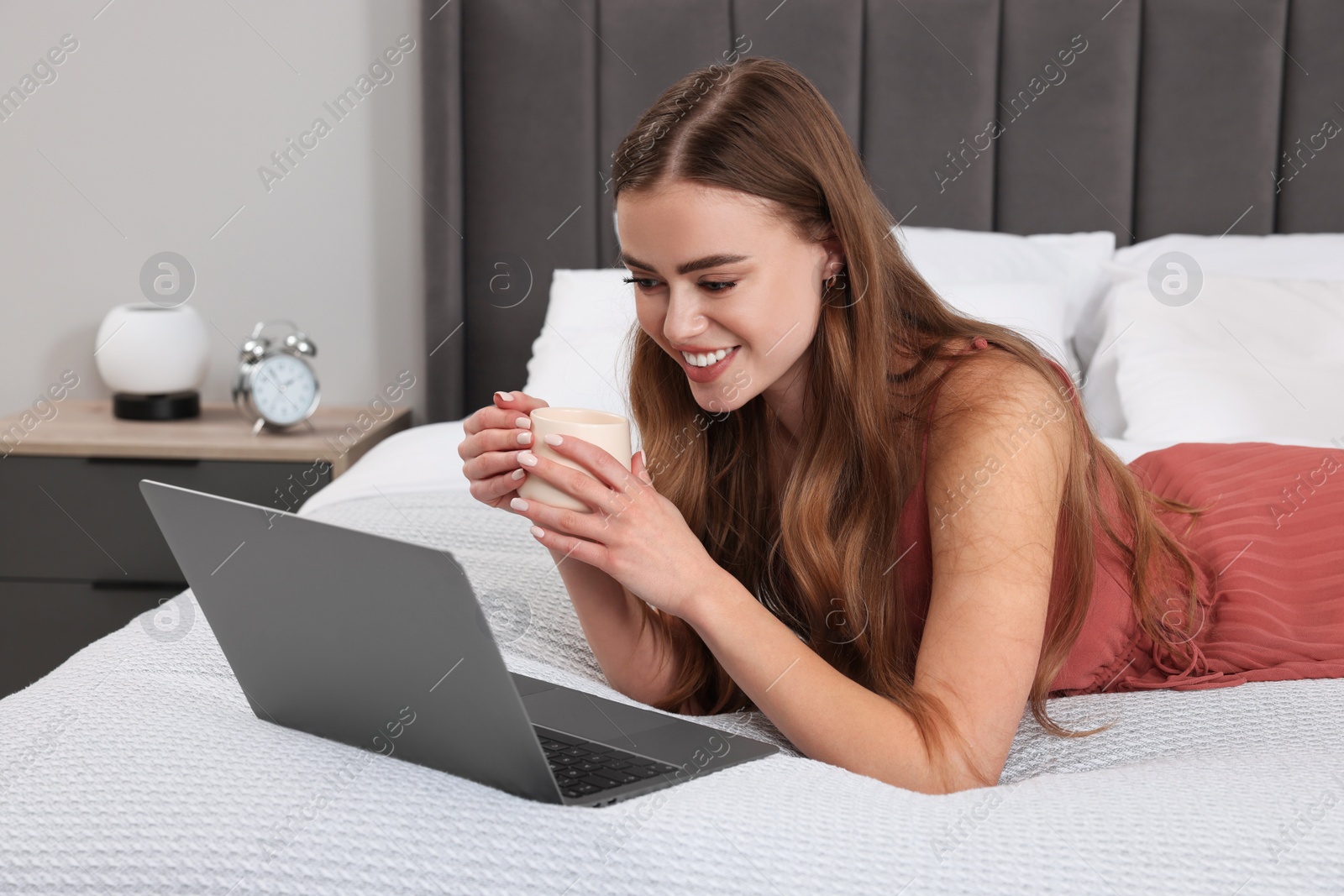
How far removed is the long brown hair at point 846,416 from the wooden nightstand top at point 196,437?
1.31m

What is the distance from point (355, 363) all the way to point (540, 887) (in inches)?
86.9

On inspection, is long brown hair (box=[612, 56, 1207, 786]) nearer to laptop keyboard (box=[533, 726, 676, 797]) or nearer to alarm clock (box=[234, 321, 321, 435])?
laptop keyboard (box=[533, 726, 676, 797])

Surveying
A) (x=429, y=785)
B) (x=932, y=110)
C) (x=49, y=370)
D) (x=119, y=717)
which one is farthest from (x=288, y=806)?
(x=49, y=370)

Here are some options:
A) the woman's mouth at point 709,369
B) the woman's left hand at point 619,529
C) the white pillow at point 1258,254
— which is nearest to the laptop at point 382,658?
the woman's left hand at point 619,529

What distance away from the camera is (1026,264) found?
7.33ft

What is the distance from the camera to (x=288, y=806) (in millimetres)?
693

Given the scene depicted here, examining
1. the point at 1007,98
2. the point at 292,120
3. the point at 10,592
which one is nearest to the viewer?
the point at 10,592

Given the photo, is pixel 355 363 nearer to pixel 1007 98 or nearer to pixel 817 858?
pixel 1007 98

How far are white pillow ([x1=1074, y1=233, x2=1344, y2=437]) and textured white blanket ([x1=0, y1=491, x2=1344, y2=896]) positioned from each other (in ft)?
4.00

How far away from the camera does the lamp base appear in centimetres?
243

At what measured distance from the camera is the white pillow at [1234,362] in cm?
175

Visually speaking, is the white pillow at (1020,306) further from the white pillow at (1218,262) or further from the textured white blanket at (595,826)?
the textured white blanket at (595,826)

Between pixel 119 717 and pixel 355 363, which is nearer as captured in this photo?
pixel 119 717

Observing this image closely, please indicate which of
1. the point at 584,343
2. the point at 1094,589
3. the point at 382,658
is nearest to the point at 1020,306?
the point at 584,343
